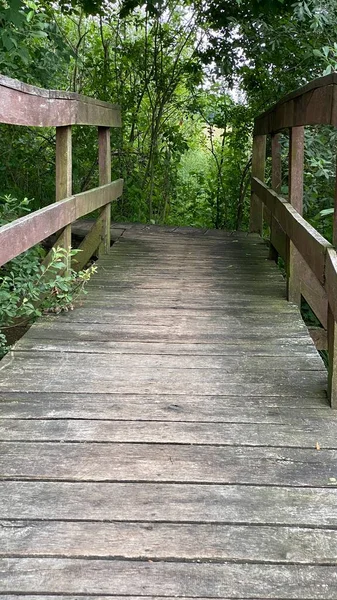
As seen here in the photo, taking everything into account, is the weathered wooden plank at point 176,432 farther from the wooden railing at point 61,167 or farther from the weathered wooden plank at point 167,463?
the wooden railing at point 61,167

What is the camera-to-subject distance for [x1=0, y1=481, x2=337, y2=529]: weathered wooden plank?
203cm

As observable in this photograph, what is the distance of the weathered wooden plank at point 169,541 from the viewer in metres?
1.85

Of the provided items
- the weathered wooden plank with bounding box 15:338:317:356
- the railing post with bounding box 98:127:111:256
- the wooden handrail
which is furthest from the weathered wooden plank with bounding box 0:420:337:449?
the railing post with bounding box 98:127:111:256

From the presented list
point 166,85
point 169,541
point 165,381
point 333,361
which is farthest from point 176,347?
point 166,85

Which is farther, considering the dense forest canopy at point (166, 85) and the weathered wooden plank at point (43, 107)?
the dense forest canopy at point (166, 85)

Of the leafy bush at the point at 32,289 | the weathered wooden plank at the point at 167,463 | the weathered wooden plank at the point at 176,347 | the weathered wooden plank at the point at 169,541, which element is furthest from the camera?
the leafy bush at the point at 32,289

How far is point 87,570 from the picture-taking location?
5.82 ft

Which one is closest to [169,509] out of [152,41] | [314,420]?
[314,420]

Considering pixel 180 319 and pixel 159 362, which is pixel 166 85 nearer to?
pixel 180 319

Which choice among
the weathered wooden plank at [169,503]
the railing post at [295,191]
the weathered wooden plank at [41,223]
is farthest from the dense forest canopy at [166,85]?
the weathered wooden plank at [169,503]

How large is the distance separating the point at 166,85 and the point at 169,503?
8516mm

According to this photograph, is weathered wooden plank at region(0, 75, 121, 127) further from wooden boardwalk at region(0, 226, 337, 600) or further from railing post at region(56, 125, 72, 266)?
wooden boardwalk at region(0, 226, 337, 600)

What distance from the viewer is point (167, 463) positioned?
235cm

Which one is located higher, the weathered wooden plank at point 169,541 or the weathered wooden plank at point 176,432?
the weathered wooden plank at point 176,432
